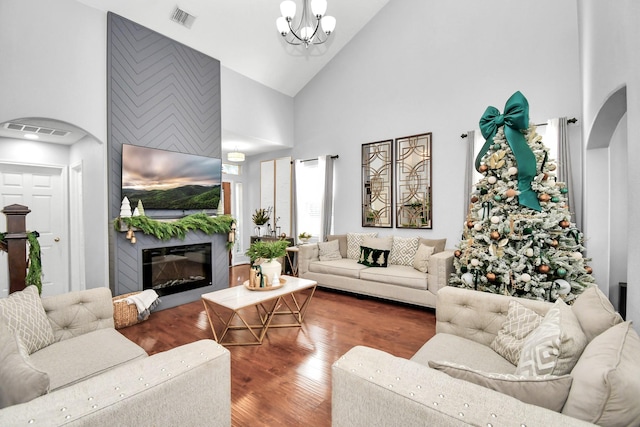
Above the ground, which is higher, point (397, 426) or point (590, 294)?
point (590, 294)

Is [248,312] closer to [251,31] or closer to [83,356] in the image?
[83,356]

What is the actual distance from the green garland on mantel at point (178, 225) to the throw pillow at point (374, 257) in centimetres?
216

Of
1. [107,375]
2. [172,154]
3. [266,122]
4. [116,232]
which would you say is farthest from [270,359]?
[266,122]

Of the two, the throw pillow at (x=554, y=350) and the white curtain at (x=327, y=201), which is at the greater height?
the white curtain at (x=327, y=201)

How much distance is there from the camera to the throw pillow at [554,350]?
3.58 ft

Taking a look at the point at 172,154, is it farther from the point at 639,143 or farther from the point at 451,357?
the point at 639,143

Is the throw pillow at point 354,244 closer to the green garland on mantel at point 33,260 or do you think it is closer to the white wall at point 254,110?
the white wall at point 254,110

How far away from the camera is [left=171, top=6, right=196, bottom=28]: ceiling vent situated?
12.8ft

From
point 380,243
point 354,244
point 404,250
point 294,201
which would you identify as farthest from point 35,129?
point 404,250

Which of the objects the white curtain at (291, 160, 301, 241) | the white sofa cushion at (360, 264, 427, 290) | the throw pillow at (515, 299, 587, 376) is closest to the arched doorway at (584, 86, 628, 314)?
the white sofa cushion at (360, 264, 427, 290)

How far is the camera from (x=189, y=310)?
3910mm

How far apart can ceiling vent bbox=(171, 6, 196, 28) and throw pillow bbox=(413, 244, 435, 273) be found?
452 cm

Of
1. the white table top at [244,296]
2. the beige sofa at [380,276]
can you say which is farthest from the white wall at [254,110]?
the white table top at [244,296]

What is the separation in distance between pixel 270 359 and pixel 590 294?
225 centimetres
